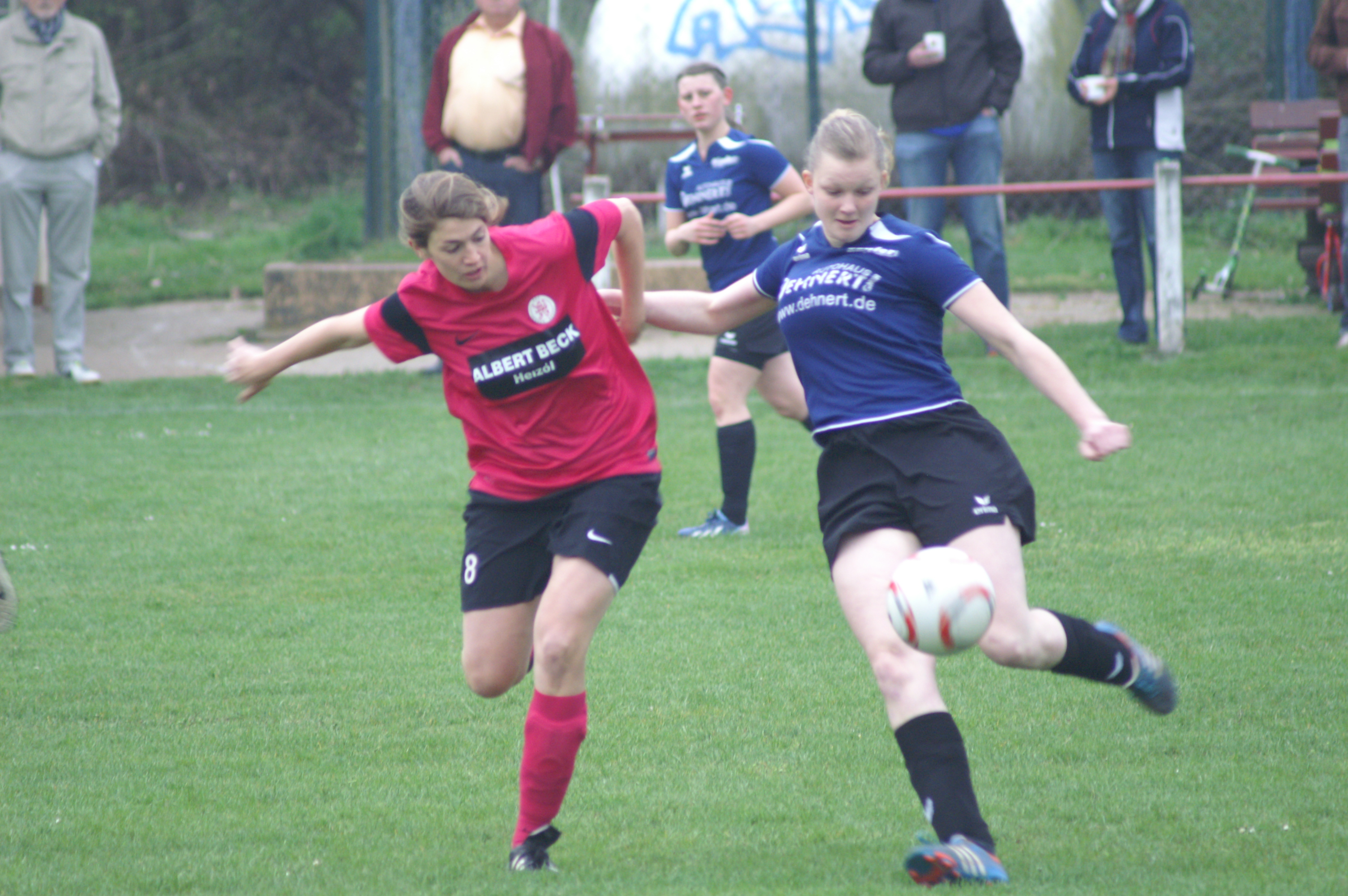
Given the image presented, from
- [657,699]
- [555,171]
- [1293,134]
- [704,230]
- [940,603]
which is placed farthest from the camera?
[555,171]

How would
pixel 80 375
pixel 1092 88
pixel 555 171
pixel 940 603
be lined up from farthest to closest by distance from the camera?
pixel 555 171 → pixel 80 375 → pixel 1092 88 → pixel 940 603

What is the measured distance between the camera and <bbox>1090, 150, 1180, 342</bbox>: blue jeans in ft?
33.6

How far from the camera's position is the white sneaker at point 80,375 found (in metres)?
10.8

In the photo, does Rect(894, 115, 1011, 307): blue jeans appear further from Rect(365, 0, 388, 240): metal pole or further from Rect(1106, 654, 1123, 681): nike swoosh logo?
Rect(1106, 654, 1123, 681): nike swoosh logo

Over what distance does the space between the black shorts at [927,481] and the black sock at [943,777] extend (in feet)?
1.53

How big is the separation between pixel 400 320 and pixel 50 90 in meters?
7.74

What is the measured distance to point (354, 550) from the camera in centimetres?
672

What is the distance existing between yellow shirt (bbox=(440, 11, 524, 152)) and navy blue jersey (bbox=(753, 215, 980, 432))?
6.75m

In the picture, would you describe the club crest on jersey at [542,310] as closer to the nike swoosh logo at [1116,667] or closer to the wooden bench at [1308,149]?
the nike swoosh logo at [1116,667]

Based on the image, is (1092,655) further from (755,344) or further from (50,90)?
(50,90)

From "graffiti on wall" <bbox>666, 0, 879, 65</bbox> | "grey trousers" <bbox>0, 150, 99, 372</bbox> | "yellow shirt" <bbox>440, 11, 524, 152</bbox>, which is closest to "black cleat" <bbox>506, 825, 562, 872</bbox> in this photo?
"yellow shirt" <bbox>440, 11, 524, 152</bbox>

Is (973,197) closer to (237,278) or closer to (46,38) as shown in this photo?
(46,38)

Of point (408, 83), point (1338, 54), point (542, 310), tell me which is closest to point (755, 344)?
→ point (542, 310)

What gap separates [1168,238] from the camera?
9859mm
